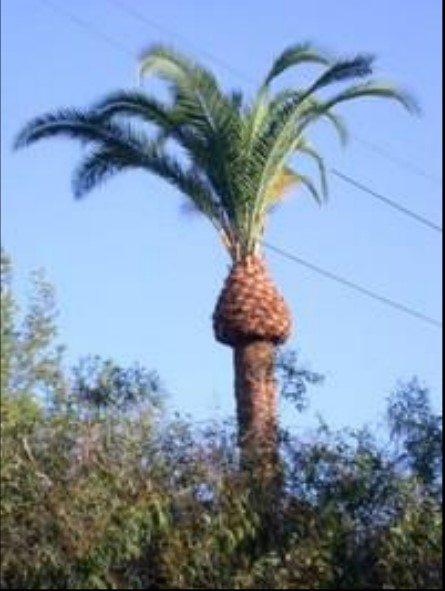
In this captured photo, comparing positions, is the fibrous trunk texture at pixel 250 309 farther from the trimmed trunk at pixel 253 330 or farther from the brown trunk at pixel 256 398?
the brown trunk at pixel 256 398

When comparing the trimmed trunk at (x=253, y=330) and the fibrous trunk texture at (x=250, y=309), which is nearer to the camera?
the trimmed trunk at (x=253, y=330)

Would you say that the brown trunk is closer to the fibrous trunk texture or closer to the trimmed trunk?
the trimmed trunk

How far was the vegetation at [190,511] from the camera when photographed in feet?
53.7

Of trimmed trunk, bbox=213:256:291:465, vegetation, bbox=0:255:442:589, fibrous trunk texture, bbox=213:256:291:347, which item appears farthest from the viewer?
fibrous trunk texture, bbox=213:256:291:347

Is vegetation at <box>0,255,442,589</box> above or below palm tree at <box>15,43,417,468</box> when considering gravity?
below

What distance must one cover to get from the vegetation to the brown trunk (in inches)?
9.4

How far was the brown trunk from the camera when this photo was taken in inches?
768

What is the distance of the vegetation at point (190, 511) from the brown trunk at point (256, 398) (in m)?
0.24

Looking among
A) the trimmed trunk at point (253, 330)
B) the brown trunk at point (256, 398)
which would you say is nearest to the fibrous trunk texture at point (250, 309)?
the trimmed trunk at point (253, 330)

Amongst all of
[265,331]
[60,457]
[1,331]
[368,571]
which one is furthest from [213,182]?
[368,571]

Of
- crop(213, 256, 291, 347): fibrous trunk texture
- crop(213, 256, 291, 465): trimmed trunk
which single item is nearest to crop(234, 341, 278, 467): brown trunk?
crop(213, 256, 291, 465): trimmed trunk

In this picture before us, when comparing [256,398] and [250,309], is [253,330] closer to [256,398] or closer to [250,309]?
[250,309]

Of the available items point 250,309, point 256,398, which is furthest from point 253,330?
point 256,398

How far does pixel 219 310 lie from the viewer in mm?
22125
